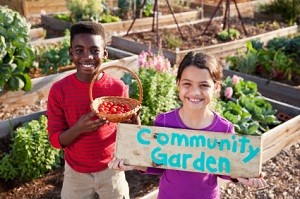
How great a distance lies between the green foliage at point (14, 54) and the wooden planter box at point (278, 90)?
10.3ft

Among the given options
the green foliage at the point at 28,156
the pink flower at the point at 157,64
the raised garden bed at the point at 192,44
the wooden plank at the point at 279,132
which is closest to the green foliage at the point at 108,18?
the raised garden bed at the point at 192,44

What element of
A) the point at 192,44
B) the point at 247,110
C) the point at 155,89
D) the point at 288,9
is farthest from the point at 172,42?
the point at 288,9

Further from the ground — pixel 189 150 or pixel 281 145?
pixel 189 150

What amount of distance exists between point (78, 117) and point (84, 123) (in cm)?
24

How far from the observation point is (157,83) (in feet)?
14.1

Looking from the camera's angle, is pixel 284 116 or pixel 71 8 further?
pixel 71 8

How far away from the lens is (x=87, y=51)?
89.4 inches

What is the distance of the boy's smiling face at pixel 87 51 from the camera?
227 cm

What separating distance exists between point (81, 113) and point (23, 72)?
10.5 feet

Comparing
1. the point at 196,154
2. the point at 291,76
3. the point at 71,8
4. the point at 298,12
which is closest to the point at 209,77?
the point at 196,154

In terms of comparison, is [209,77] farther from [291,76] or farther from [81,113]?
[291,76]

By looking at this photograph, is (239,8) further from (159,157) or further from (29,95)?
(159,157)

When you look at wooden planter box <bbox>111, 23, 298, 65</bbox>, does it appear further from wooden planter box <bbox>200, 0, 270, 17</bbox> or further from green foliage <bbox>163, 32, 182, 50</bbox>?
wooden planter box <bbox>200, 0, 270, 17</bbox>

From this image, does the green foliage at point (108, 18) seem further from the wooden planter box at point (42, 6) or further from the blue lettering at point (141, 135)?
the blue lettering at point (141, 135)
